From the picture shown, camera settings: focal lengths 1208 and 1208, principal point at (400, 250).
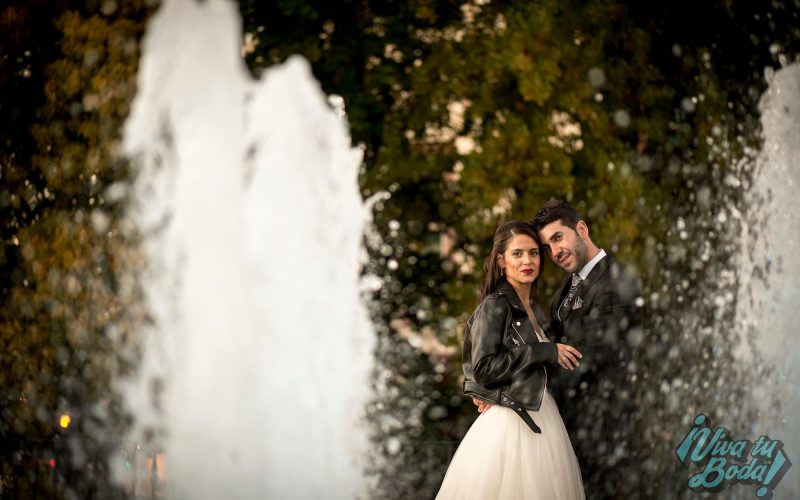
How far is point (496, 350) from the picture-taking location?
5051mm

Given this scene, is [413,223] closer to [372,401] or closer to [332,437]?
[372,401]

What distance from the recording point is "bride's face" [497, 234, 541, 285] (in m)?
5.17

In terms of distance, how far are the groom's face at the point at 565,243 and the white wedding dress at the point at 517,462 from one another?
642 mm

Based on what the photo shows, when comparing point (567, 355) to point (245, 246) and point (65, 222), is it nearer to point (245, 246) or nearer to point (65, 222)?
point (245, 246)

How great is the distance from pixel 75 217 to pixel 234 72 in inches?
Result: 79.4

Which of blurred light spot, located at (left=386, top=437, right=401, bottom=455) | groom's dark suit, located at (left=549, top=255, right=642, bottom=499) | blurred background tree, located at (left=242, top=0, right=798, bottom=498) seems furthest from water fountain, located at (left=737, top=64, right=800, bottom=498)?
groom's dark suit, located at (left=549, top=255, right=642, bottom=499)

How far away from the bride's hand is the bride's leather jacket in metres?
0.04

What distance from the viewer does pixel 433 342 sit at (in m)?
11.5

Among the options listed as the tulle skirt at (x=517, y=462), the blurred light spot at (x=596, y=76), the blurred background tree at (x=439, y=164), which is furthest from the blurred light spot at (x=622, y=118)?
the tulle skirt at (x=517, y=462)

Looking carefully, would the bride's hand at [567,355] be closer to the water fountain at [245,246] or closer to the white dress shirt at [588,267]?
the white dress shirt at [588,267]

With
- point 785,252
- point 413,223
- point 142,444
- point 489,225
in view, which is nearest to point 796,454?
point 785,252

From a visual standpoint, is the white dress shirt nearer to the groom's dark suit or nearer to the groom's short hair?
the groom's dark suit

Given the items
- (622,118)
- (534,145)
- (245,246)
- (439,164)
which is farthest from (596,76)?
(245,246)

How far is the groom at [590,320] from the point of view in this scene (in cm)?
530
